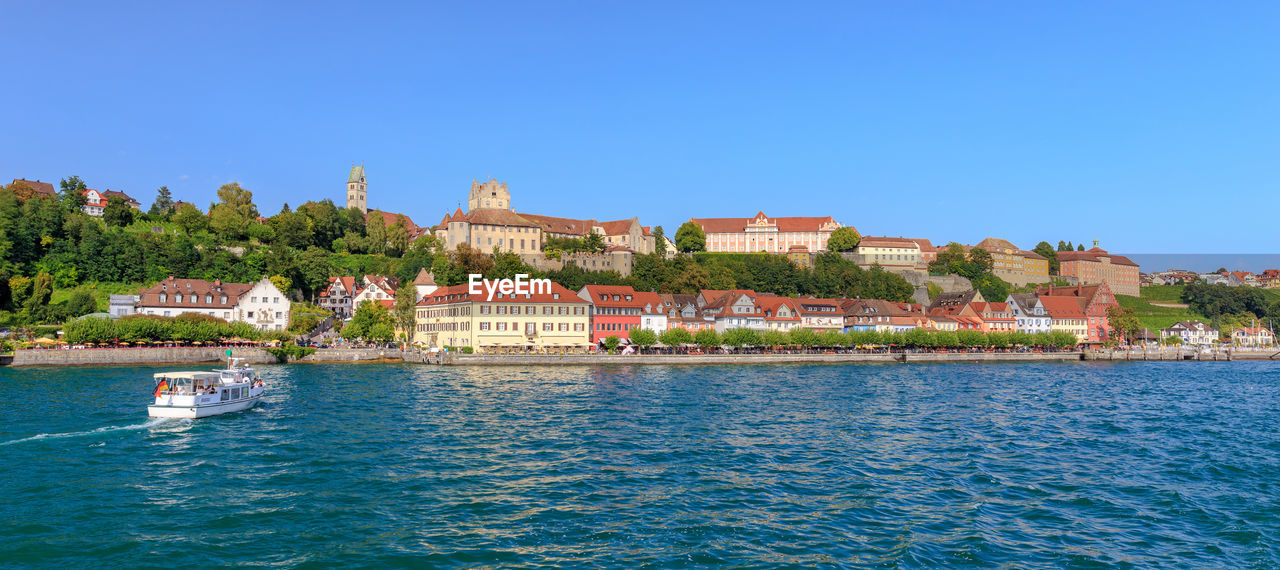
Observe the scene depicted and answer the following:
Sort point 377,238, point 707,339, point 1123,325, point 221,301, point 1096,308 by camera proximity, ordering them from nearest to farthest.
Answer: point 221,301, point 707,339, point 377,238, point 1123,325, point 1096,308

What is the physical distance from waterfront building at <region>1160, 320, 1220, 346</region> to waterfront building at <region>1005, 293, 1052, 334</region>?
23.8 m

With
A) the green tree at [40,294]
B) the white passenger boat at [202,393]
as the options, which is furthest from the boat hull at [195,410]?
the green tree at [40,294]

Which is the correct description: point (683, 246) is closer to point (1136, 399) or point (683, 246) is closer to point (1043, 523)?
point (1136, 399)

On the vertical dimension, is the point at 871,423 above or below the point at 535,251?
below

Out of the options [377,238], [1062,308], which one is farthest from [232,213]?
[1062,308]

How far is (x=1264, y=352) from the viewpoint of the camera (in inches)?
3807

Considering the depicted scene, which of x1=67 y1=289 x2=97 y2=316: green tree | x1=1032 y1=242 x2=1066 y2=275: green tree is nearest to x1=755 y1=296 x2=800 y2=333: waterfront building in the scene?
x1=67 y1=289 x2=97 y2=316: green tree

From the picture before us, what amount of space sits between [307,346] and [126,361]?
518 inches

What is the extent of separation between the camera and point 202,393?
33.0 meters

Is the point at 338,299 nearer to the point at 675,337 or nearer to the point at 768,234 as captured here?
the point at 675,337

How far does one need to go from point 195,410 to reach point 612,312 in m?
50.3

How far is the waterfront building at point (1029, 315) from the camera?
104 metres

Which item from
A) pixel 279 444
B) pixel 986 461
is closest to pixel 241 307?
pixel 279 444

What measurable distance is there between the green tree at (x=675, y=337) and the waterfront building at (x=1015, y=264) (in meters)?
74.7
